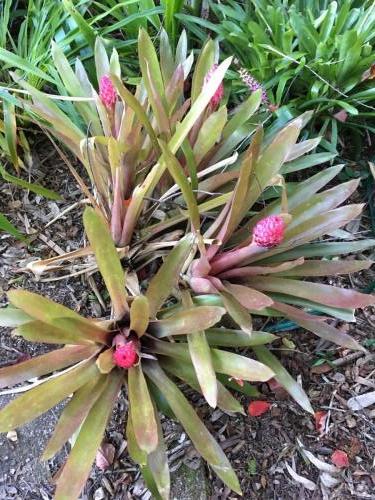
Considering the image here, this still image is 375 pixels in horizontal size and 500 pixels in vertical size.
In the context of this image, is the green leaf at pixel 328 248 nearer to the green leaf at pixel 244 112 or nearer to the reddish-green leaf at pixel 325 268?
the reddish-green leaf at pixel 325 268

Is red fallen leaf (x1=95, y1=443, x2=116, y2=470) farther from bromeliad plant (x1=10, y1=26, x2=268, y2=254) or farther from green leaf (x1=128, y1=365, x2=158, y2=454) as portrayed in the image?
bromeliad plant (x1=10, y1=26, x2=268, y2=254)

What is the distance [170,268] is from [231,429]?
1.98 feet

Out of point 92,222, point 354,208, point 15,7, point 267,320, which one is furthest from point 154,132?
point 15,7

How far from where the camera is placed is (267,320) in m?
1.85

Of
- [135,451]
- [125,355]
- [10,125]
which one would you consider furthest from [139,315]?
[10,125]

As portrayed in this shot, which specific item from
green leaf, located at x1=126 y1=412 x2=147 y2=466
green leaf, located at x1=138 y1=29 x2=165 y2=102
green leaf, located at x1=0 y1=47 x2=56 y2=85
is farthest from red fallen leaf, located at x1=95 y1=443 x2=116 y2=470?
green leaf, located at x1=0 y1=47 x2=56 y2=85

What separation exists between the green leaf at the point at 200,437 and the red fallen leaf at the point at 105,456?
13.6 inches

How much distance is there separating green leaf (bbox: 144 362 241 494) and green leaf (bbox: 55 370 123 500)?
0.40 ft

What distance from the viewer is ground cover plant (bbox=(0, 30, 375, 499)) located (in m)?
1.28

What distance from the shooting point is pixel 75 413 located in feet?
4.29

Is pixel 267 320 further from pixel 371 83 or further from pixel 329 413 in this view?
pixel 371 83

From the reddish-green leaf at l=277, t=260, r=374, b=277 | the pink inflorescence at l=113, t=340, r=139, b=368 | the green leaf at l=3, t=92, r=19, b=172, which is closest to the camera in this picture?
the pink inflorescence at l=113, t=340, r=139, b=368

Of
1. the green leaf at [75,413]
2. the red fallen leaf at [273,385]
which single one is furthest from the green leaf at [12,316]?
the red fallen leaf at [273,385]

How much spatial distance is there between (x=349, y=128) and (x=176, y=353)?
1258mm
